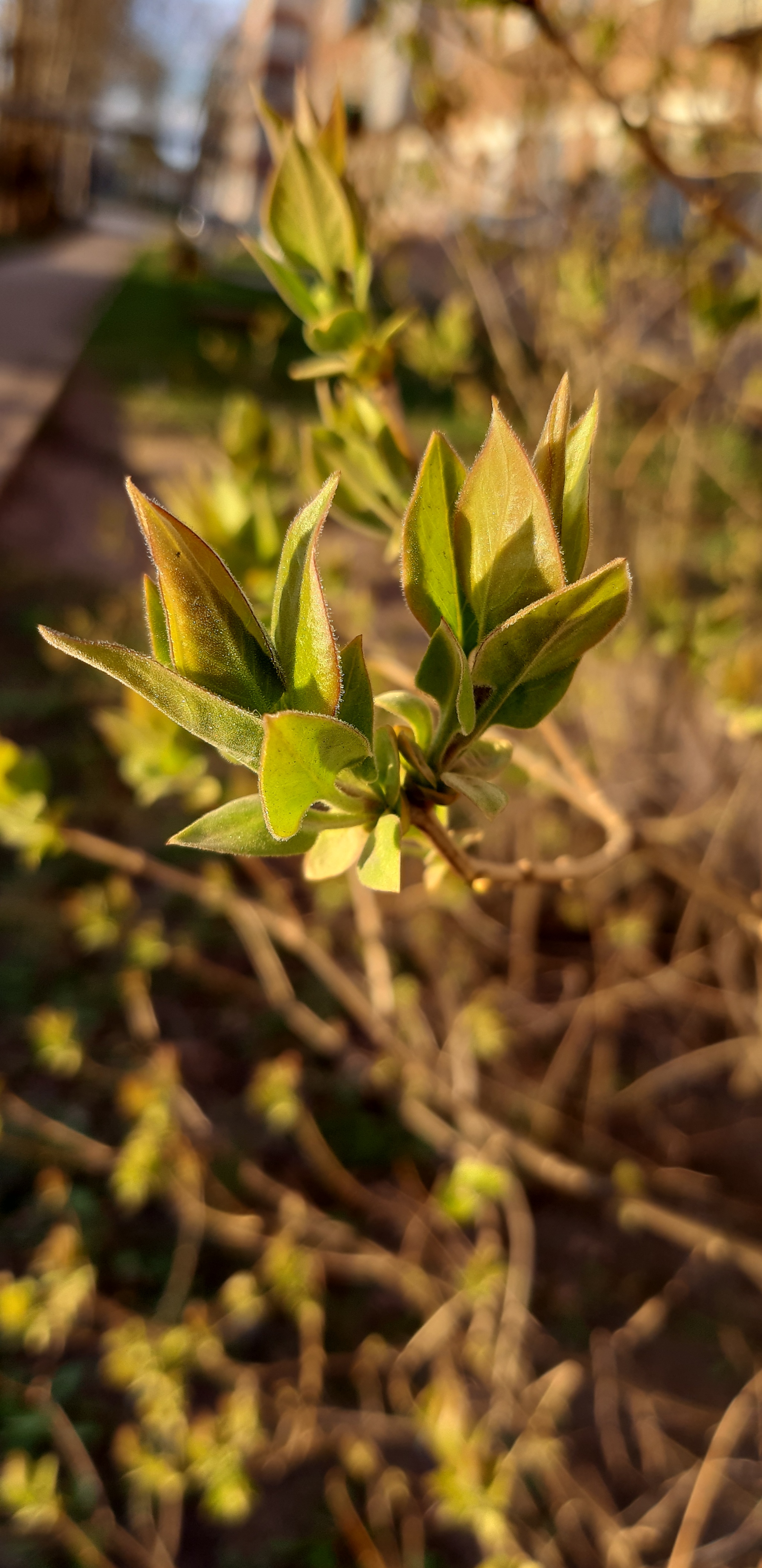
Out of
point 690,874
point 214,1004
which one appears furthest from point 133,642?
point 690,874

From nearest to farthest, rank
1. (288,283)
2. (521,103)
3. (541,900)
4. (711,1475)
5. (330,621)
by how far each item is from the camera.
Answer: (330,621) → (288,283) → (711,1475) → (521,103) → (541,900)

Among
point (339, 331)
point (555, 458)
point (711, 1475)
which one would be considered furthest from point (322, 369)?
point (711, 1475)

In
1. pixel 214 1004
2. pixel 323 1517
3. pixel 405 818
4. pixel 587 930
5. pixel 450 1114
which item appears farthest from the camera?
pixel 587 930

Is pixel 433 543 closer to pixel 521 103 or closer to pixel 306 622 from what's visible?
pixel 306 622

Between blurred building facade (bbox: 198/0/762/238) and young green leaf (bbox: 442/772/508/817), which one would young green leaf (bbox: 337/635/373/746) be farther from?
blurred building facade (bbox: 198/0/762/238)

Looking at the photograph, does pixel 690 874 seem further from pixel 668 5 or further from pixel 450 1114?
pixel 668 5

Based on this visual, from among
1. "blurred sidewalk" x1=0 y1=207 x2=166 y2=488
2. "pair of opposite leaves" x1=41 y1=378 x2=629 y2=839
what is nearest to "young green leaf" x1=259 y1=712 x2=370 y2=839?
"pair of opposite leaves" x1=41 y1=378 x2=629 y2=839
